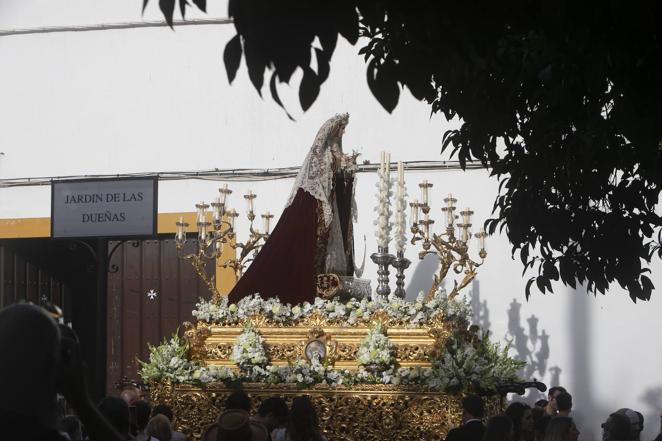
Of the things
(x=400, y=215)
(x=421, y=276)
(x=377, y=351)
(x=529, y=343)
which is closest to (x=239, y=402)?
(x=377, y=351)

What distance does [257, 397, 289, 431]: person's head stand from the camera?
9.63m

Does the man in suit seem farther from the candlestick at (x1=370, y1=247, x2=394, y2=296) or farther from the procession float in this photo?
the candlestick at (x1=370, y1=247, x2=394, y2=296)

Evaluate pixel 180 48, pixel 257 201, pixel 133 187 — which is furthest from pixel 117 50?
A: pixel 133 187

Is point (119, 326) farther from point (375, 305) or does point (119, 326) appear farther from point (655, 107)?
point (655, 107)

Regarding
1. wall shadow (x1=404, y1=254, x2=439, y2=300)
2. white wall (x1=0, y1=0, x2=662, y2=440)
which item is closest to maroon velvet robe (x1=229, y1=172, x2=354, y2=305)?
white wall (x1=0, y1=0, x2=662, y2=440)

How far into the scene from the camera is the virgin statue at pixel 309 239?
485 inches

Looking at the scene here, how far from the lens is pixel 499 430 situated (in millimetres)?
7672

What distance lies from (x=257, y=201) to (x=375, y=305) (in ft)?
19.5

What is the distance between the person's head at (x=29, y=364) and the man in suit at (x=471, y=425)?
211 inches

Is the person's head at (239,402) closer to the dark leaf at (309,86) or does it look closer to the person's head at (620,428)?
the person's head at (620,428)

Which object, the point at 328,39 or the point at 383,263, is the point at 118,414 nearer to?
the point at 328,39

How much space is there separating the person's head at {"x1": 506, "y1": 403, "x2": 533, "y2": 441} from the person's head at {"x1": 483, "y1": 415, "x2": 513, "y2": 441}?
284 centimetres

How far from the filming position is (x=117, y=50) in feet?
59.4

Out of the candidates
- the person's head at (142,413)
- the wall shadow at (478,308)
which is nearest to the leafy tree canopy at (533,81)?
the person's head at (142,413)
